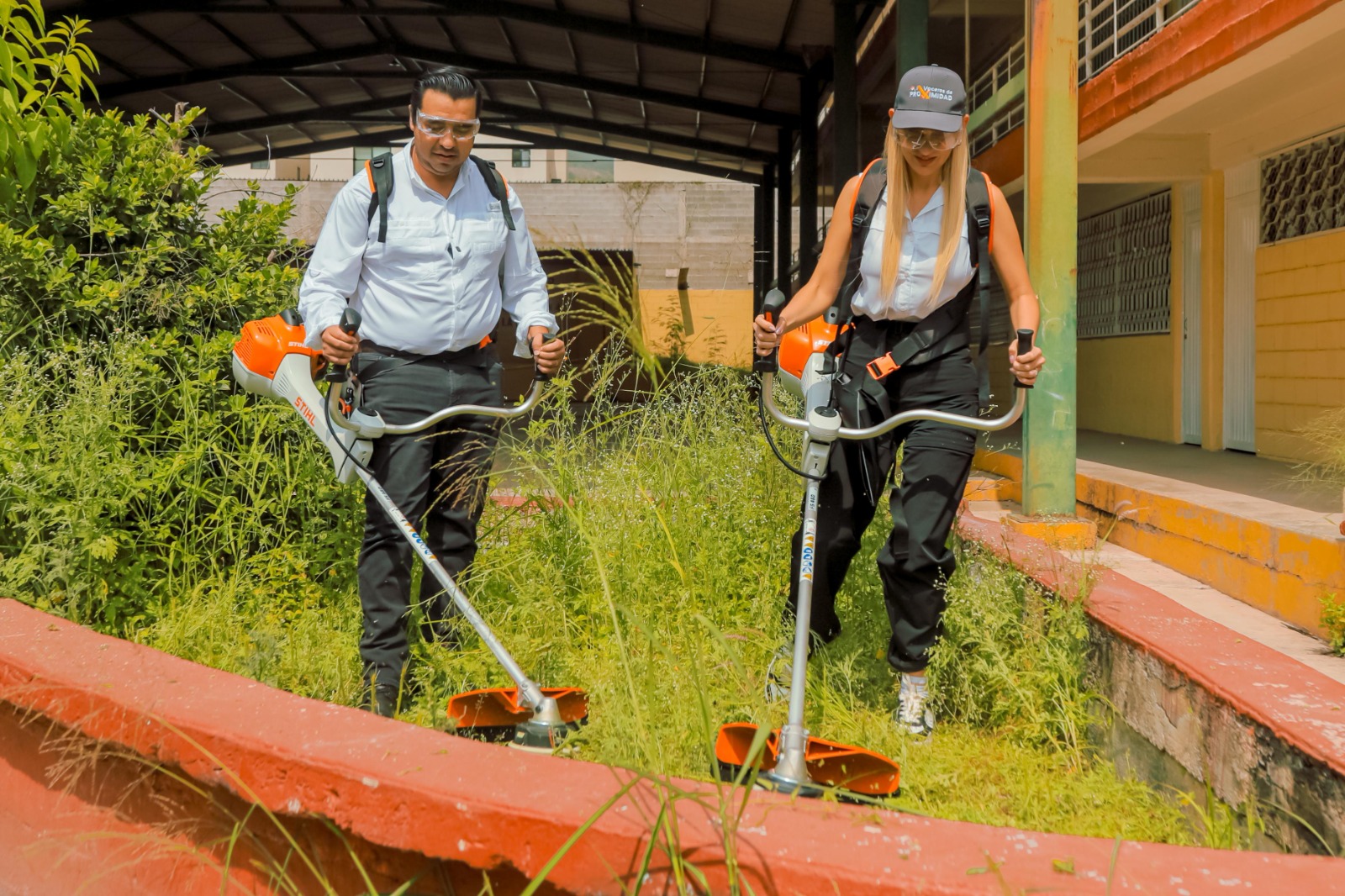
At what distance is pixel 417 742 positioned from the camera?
180 cm

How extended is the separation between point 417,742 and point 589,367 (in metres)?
2.49

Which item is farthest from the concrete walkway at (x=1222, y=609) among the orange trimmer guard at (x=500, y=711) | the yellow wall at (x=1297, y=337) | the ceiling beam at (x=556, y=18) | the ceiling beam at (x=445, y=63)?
the ceiling beam at (x=445, y=63)

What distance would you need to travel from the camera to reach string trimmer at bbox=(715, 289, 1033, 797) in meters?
2.03

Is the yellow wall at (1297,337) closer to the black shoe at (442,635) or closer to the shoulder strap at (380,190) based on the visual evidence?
the black shoe at (442,635)

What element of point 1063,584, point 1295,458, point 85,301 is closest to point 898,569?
point 1063,584

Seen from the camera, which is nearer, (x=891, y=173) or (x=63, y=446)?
(x=891, y=173)

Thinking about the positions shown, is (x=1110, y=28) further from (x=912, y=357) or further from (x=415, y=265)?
(x=415, y=265)

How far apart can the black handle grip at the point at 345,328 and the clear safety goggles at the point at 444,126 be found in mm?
560

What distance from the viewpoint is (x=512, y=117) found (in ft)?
65.9

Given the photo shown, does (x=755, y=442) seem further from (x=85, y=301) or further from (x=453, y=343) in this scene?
(x=85, y=301)

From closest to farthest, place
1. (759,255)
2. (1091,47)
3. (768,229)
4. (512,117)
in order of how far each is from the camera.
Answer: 1. (1091,47)
2. (512,117)
3. (759,255)
4. (768,229)

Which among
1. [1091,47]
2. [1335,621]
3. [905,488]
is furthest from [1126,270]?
[905,488]

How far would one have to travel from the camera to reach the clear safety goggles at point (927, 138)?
2.76m

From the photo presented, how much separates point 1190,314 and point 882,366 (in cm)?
797
